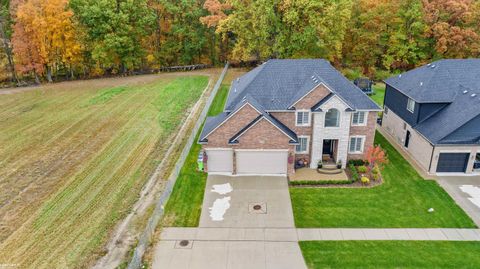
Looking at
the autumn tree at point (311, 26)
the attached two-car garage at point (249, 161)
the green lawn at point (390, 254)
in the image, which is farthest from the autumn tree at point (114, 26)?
the green lawn at point (390, 254)

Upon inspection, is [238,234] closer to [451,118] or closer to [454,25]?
[451,118]

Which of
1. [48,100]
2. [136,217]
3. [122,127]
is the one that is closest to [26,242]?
[136,217]

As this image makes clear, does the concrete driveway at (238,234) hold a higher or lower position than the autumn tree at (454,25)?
lower

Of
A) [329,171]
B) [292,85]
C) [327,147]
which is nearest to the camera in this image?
[329,171]

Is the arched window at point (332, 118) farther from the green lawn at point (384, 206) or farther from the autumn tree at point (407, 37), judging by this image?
the autumn tree at point (407, 37)

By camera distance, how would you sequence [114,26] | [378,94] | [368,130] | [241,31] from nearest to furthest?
[368,130] < [378,94] < [241,31] < [114,26]

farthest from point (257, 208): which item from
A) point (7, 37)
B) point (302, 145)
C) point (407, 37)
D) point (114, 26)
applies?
point (7, 37)
